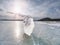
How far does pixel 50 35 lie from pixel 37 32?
15cm

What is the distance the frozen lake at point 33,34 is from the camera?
5.78 ft

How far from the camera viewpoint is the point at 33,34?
179 centimetres

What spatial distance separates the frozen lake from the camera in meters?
1.76

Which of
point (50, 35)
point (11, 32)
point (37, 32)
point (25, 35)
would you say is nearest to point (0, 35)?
point (11, 32)

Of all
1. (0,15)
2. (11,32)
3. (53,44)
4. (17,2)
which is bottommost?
(53,44)

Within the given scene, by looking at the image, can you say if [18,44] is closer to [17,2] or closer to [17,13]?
[17,13]

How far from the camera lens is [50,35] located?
5.88 feet

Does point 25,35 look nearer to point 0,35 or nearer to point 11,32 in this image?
point 11,32

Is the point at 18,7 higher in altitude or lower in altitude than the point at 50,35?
higher

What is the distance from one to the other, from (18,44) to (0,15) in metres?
0.39

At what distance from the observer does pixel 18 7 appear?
72.6 inches

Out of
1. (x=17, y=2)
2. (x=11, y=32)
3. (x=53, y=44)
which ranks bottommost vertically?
(x=53, y=44)

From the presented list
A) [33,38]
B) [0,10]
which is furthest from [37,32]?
[0,10]

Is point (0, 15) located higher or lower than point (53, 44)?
higher
